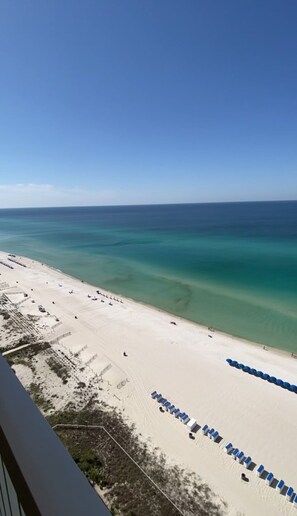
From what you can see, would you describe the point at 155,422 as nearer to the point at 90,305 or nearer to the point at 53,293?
the point at 90,305

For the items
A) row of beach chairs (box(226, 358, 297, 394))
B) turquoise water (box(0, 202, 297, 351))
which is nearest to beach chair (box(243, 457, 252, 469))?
row of beach chairs (box(226, 358, 297, 394))

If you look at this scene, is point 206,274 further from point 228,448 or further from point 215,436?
point 228,448

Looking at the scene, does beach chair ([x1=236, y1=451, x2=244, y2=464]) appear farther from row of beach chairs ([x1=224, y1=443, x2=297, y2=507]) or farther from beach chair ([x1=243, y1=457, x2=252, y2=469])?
beach chair ([x1=243, y1=457, x2=252, y2=469])

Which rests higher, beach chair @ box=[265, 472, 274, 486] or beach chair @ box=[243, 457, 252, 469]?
beach chair @ box=[243, 457, 252, 469]

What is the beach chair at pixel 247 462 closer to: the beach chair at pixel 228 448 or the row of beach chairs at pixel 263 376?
the beach chair at pixel 228 448

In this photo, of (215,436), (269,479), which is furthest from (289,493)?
(215,436)

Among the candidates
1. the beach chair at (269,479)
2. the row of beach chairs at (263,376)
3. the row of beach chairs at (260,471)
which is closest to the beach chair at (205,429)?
the row of beach chairs at (260,471)
